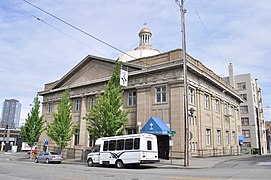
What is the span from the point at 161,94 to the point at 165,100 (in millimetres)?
893

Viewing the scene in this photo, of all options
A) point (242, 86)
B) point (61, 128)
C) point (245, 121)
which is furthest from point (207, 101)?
point (242, 86)

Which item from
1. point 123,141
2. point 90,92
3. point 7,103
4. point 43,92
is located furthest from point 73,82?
point 7,103

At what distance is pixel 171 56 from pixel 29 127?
23.7 meters

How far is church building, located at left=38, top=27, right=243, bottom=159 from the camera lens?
26359 mm

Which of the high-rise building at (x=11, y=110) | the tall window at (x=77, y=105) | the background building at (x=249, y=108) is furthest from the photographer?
the high-rise building at (x=11, y=110)

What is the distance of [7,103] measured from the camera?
10644 cm

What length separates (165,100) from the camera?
90.8 feet

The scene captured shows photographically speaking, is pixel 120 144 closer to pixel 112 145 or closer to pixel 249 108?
pixel 112 145

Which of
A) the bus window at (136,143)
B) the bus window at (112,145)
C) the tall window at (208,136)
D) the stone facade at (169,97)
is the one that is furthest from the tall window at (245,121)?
the bus window at (136,143)

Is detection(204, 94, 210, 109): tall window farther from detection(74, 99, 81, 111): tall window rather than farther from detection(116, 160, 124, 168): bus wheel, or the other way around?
detection(74, 99, 81, 111): tall window

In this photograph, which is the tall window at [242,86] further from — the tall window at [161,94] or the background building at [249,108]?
the tall window at [161,94]

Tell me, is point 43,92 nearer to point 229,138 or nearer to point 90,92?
point 90,92

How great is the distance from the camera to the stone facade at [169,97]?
2686 cm

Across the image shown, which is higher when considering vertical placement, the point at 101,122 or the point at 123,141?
the point at 101,122
